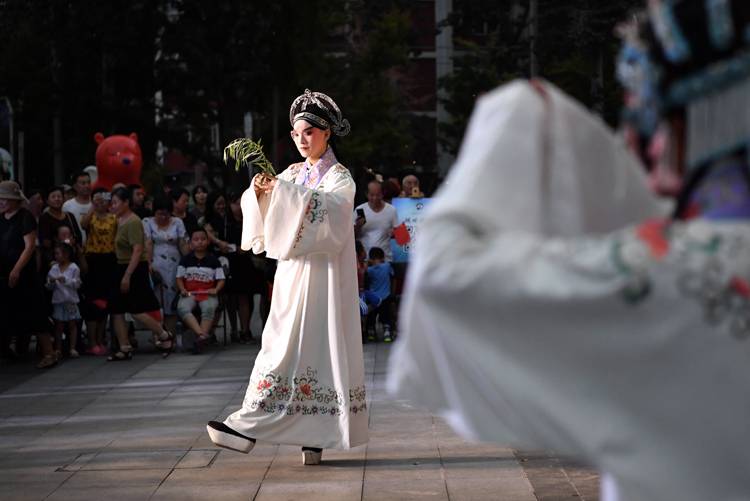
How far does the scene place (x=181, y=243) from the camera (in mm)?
15117

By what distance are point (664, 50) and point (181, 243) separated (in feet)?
42.1

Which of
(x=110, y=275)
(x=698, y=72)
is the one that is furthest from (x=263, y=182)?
(x=110, y=275)

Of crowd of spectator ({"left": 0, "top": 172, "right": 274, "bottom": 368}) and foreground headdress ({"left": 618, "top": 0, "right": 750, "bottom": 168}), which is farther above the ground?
foreground headdress ({"left": 618, "top": 0, "right": 750, "bottom": 168})

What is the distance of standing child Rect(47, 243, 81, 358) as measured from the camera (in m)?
13.9

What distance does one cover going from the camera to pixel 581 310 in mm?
2434

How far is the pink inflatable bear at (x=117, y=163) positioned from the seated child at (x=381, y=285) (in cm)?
644

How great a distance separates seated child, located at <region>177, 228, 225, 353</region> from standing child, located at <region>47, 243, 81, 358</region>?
1141mm

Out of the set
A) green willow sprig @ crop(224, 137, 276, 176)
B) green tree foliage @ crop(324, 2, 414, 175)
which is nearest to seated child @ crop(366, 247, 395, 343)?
green willow sprig @ crop(224, 137, 276, 176)

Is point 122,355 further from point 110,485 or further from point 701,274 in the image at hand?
point 701,274

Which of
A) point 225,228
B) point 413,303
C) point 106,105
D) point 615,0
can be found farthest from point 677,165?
point 106,105

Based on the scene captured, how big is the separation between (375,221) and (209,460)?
7.66 m

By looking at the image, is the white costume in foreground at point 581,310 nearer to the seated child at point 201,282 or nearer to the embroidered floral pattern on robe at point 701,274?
the embroidered floral pattern on robe at point 701,274

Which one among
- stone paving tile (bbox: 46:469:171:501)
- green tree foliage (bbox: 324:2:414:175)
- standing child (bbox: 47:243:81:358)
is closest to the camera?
stone paving tile (bbox: 46:469:171:501)

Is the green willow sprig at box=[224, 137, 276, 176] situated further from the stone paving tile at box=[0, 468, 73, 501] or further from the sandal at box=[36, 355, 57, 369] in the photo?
the sandal at box=[36, 355, 57, 369]
